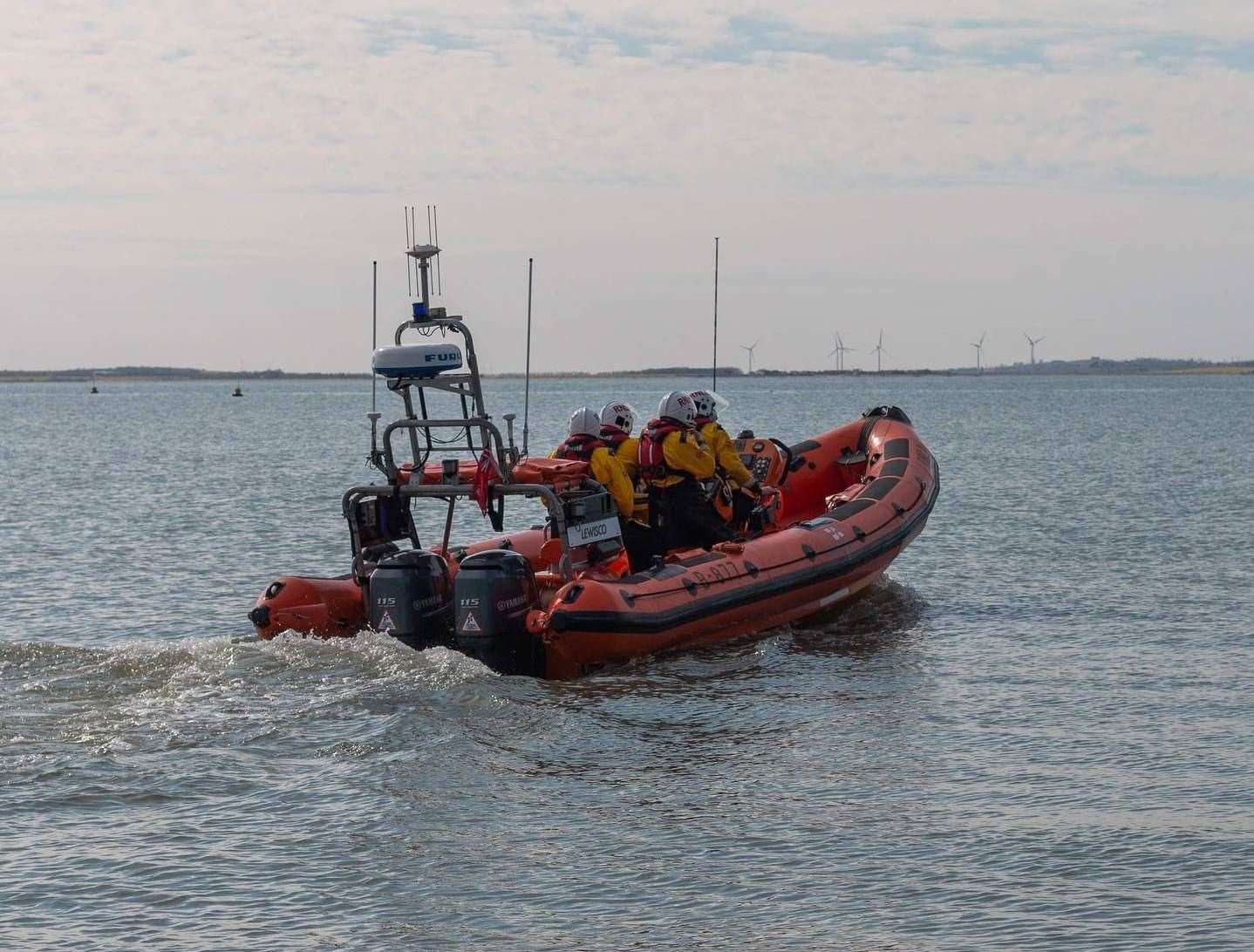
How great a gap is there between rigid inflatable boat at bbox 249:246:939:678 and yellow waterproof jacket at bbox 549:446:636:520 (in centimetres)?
24

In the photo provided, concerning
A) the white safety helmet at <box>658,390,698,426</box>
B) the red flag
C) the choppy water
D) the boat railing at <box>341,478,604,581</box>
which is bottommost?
the choppy water

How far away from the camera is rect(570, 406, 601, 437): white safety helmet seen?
32.4 feet

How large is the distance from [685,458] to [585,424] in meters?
0.75

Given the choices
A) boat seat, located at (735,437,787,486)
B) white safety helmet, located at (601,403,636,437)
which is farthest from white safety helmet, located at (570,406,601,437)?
boat seat, located at (735,437,787,486)

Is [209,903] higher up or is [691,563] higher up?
[691,563]

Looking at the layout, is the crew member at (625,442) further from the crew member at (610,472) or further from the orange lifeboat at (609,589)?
the orange lifeboat at (609,589)

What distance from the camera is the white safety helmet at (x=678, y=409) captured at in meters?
10.4

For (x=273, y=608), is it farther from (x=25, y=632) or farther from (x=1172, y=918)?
(x=1172, y=918)

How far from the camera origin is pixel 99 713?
25.5 feet

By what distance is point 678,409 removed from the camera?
1043 centimetres

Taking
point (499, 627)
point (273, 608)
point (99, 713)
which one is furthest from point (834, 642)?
point (99, 713)

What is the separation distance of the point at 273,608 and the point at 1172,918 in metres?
5.40

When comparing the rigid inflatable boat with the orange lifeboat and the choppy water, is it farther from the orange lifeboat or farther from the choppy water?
the choppy water

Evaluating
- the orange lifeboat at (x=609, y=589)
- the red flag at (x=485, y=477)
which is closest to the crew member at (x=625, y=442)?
the orange lifeboat at (x=609, y=589)
